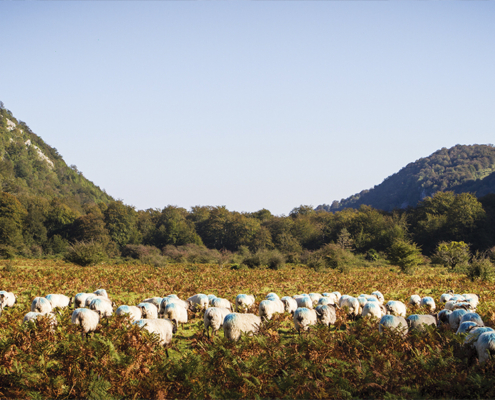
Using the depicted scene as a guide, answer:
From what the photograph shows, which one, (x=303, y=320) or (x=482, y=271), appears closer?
(x=303, y=320)

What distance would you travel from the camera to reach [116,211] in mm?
78125

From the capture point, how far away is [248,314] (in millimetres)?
11211

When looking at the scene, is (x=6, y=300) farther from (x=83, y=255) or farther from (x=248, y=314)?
(x=83, y=255)

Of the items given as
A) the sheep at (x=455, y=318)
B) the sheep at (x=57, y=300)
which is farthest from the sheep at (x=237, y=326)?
the sheep at (x=57, y=300)

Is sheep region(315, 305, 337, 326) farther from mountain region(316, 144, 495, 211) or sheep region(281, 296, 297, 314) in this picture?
mountain region(316, 144, 495, 211)

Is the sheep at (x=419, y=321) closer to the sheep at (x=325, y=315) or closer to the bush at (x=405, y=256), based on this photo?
the sheep at (x=325, y=315)

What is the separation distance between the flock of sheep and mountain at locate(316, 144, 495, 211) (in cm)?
11421

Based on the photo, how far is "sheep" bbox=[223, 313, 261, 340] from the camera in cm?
1030

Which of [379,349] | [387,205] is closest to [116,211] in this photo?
[379,349]

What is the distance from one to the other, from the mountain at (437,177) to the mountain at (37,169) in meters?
116

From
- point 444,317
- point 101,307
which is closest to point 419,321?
point 444,317

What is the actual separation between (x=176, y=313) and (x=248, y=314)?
3.09 m

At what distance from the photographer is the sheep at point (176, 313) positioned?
12875 millimetres

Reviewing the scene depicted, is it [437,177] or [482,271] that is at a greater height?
[437,177]
